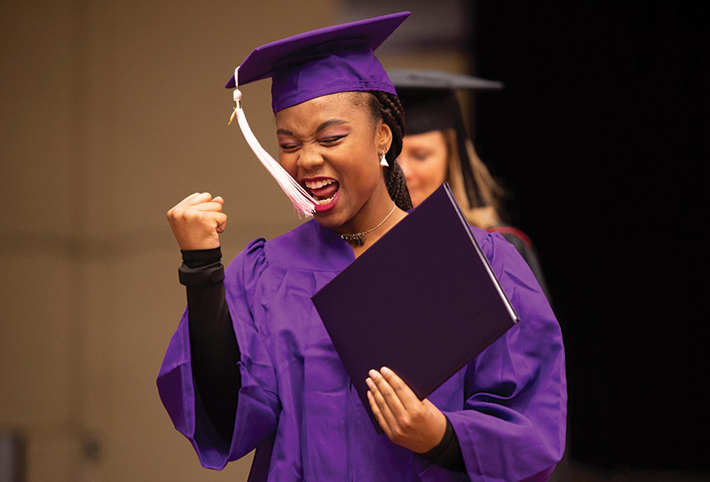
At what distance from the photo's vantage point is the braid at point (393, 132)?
160 centimetres

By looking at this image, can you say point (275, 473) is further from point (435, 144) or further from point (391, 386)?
point (435, 144)

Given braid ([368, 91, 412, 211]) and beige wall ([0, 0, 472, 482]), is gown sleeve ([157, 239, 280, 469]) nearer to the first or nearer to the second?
braid ([368, 91, 412, 211])

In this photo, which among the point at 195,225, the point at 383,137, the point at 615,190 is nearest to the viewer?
the point at 195,225

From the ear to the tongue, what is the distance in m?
0.15

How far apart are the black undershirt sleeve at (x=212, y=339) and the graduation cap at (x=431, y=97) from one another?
4.70 ft

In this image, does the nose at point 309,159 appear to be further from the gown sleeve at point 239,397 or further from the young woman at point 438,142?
the young woman at point 438,142

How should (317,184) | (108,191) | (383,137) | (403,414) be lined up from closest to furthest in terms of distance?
(403,414) < (317,184) < (383,137) < (108,191)

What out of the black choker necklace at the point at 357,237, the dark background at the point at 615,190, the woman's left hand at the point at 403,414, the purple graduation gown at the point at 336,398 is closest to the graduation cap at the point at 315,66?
the black choker necklace at the point at 357,237

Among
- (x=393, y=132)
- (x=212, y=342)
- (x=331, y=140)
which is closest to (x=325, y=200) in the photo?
(x=331, y=140)

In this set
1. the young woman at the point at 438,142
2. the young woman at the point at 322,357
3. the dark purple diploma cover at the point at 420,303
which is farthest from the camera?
the young woman at the point at 438,142

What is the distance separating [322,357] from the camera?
1.48 m

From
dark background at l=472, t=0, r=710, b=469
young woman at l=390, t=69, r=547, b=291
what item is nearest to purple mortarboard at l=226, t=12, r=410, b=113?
young woman at l=390, t=69, r=547, b=291

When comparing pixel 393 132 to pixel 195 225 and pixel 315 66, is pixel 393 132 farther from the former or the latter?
pixel 195 225

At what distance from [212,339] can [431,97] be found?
1.58 metres
